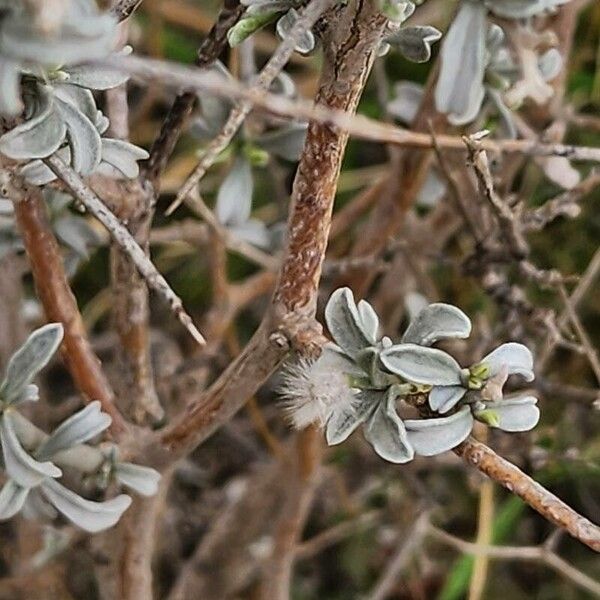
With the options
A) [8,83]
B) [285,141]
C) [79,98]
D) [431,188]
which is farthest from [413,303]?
[8,83]

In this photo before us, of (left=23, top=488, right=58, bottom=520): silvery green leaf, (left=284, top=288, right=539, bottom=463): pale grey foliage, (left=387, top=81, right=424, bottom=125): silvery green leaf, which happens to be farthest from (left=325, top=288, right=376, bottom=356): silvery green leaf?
(left=387, top=81, right=424, bottom=125): silvery green leaf

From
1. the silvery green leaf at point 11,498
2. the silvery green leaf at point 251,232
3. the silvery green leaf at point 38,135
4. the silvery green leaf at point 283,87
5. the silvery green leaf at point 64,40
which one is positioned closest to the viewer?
the silvery green leaf at point 64,40

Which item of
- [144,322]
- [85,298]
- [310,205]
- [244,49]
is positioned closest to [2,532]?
[85,298]

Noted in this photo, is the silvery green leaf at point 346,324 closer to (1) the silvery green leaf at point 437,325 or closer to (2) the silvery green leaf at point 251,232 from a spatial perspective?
(1) the silvery green leaf at point 437,325

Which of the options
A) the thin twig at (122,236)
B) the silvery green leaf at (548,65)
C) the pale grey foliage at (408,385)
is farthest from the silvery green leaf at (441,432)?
the silvery green leaf at (548,65)

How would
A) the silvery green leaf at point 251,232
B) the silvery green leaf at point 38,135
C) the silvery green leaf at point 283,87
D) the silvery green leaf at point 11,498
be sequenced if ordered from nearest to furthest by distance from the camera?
1. the silvery green leaf at point 38,135
2. the silvery green leaf at point 11,498
3. the silvery green leaf at point 283,87
4. the silvery green leaf at point 251,232

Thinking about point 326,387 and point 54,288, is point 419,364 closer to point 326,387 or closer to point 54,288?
point 326,387

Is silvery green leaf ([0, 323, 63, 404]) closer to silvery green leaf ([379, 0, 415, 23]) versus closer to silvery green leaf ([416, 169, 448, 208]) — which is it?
silvery green leaf ([379, 0, 415, 23])

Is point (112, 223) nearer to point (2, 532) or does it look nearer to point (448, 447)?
point (448, 447)
